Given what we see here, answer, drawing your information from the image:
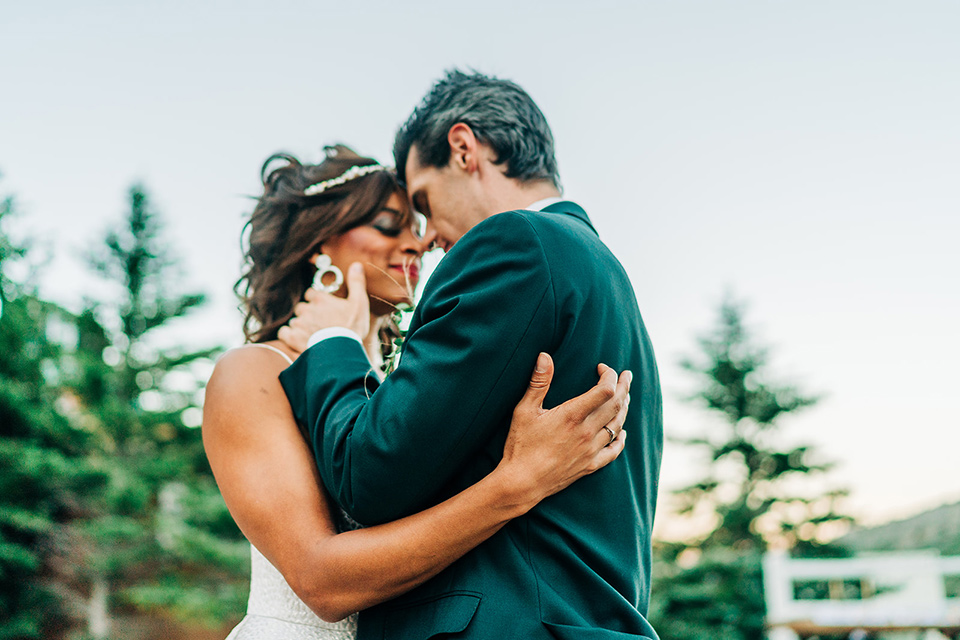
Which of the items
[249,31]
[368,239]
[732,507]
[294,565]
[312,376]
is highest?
[249,31]

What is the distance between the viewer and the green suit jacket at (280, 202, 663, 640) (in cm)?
131

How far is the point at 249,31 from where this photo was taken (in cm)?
1165

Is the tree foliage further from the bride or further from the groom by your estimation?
the groom

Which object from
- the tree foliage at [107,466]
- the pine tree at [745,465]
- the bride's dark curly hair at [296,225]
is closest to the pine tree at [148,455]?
the tree foliage at [107,466]

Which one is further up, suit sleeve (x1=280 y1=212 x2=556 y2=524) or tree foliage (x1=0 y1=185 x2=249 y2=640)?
tree foliage (x1=0 y1=185 x2=249 y2=640)

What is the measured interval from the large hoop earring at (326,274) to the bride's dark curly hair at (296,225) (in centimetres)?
6

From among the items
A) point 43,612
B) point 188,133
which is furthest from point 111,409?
point 188,133

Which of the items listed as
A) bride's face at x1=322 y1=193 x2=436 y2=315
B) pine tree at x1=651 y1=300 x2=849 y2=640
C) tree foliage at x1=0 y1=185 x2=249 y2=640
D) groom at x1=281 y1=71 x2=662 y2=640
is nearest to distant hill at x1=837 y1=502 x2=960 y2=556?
pine tree at x1=651 y1=300 x2=849 y2=640

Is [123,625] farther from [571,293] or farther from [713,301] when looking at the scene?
[571,293]

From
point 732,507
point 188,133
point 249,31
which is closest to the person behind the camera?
point 249,31

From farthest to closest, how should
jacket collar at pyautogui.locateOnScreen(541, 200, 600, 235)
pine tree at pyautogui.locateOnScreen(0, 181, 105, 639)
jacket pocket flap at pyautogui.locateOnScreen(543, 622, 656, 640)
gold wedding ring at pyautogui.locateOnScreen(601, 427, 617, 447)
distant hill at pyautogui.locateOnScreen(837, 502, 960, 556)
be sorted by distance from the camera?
1. distant hill at pyautogui.locateOnScreen(837, 502, 960, 556)
2. pine tree at pyautogui.locateOnScreen(0, 181, 105, 639)
3. jacket collar at pyautogui.locateOnScreen(541, 200, 600, 235)
4. gold wedding ring at pyautogui.locateOnScreen(601, 427, 617, 447)
5. jacket pocket flap at pyautogui.locateOnScreen(543, 622, 656, 640)

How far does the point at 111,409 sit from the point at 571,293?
19.2 metres

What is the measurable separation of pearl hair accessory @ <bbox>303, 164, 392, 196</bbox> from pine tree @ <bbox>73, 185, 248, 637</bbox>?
16.3 metres

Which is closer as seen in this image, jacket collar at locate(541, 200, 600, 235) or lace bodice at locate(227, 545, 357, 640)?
jacket collar at locate(541, 200, 600, 235)
